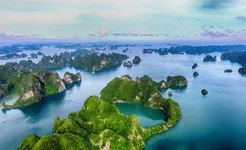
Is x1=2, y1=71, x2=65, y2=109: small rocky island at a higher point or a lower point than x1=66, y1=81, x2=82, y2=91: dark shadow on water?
higher

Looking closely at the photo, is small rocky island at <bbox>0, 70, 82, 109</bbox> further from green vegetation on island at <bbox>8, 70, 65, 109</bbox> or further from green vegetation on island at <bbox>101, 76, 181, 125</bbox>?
green vegetation on island at <bbox>101, 76, 181, 125</bbox>

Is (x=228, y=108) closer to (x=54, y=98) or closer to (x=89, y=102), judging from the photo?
(x=89, y=102)

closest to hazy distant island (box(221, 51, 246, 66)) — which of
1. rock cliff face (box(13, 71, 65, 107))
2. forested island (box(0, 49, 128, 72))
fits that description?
forested island (box(0, 49, 128, 72))

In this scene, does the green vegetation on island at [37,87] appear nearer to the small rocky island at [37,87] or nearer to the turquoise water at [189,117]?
the small rocky island at [37,87]

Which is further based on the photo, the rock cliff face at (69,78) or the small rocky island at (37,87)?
the rock cliff face at (69,78)

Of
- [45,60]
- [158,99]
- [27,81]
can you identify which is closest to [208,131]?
[158,99]

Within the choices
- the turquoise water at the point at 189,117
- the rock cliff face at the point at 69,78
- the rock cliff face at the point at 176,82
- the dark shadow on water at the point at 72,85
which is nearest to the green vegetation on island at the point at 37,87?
the turquoise water at the point at 189,117

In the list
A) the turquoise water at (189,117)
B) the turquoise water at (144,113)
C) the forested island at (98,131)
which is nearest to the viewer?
the forested island at (98,131)
